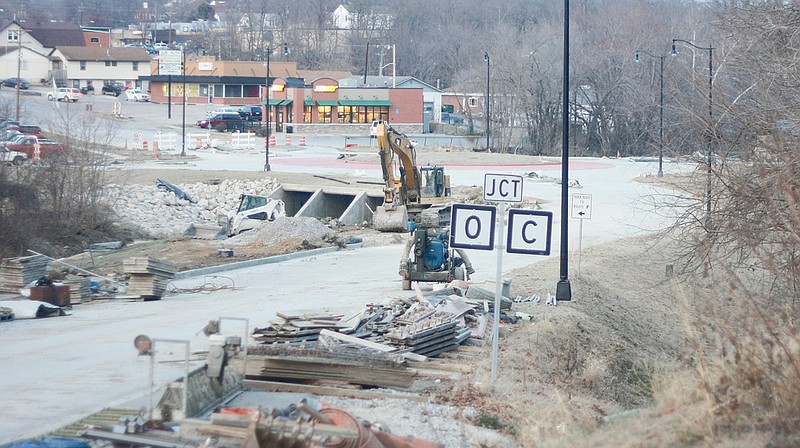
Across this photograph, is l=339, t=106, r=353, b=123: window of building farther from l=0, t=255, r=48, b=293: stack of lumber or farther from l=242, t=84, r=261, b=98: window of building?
l=0, t=255, r=48, b=293: stack of lumber

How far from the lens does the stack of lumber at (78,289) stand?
2348cm

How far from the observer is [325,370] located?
45.8 ft

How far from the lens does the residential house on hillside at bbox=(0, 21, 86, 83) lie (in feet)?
402

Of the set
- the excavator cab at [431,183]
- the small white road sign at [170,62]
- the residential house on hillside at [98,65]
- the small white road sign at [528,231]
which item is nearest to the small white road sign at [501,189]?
the small white road sign at [528,231]

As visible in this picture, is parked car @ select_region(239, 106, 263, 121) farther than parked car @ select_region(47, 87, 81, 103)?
No

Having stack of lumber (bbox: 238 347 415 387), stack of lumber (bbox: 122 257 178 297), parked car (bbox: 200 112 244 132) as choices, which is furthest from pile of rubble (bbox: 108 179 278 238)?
parked car (bbox: 200 112 244 132)

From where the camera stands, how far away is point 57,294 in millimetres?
22453

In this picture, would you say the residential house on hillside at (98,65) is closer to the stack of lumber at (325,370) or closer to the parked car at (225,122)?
the parked car at (225,122)

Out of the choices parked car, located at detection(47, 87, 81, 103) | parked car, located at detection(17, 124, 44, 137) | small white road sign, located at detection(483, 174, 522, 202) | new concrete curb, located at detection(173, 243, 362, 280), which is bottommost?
new concrete curb, located at detection(173, 243, 362, 280)

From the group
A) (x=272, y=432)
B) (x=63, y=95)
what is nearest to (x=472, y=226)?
(x=272, y=432)

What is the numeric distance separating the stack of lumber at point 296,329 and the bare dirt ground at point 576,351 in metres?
2.04

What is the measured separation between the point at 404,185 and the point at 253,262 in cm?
520

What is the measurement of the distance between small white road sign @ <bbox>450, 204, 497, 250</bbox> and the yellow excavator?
15841 mm

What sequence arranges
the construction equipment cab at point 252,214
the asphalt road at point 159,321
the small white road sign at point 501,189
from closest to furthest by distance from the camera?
the asphalt road at point 159,321 → the small white road sign at point 501,189 → the construction equipment cab at point 252,214
